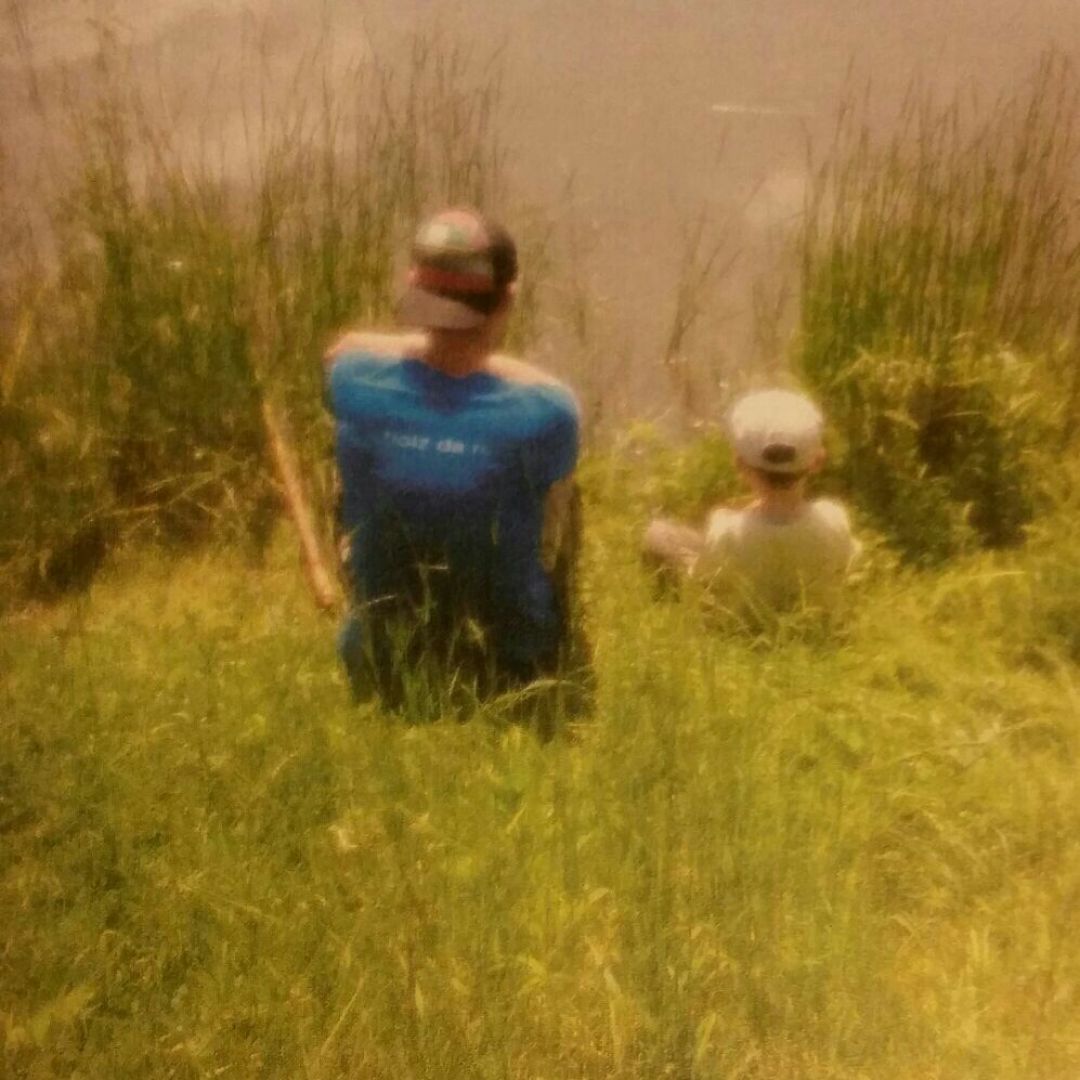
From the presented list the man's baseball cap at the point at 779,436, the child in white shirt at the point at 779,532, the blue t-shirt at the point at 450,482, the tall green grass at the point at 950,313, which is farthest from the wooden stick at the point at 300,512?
the tall green grass at the point at 950,313

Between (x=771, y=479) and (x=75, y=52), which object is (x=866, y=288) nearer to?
(x=771, y=479)

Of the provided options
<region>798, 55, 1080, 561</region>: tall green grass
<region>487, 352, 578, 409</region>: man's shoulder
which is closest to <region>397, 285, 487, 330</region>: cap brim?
<region>487, 352, 578, 409</region>: man's shoulder

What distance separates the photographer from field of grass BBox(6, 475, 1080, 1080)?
4.43 ft

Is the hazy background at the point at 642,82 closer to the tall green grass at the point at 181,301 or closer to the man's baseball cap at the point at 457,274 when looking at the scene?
the tall green grass at the point at 181,301

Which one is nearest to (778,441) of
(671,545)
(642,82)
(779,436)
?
(779,436)

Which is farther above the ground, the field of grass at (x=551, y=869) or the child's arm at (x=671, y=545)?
the field of grass at (x=551, y=869)

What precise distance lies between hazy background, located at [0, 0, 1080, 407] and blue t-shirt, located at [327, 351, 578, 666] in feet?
3.72

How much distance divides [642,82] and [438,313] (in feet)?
6.01

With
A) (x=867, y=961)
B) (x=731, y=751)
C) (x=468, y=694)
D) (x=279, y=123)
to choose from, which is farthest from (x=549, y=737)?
(x=279, y=123)

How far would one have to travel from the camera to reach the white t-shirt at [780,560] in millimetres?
2232

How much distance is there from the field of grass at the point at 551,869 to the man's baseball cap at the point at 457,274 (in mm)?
580

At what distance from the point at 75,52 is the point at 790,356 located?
6.17 ft

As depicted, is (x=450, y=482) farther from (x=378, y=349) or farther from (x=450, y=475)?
(x=378, y=349)

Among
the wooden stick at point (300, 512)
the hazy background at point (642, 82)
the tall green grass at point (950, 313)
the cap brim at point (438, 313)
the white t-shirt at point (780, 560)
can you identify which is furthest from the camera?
the hazy background at point (642, 82)
